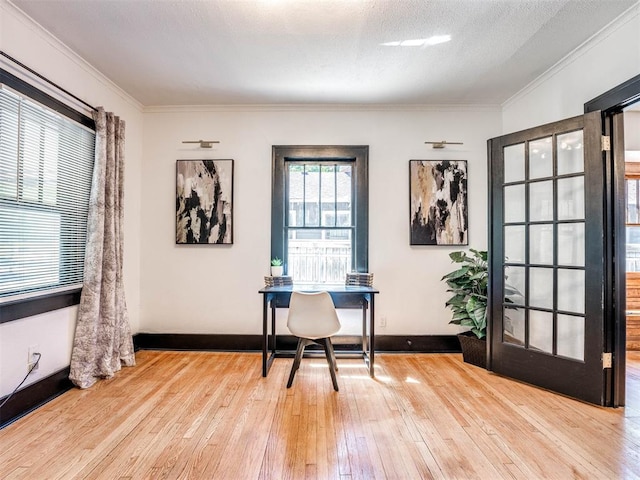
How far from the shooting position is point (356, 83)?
3109 millimetres

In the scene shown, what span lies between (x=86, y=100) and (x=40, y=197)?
39.8 inches

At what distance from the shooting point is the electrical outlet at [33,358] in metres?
2.30

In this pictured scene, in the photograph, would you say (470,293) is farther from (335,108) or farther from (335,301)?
(335,108)

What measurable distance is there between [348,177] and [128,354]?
2818 mm

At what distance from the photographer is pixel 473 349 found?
3.18 meters

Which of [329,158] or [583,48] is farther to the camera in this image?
[329,158]

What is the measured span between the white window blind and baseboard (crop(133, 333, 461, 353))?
1.19 meters

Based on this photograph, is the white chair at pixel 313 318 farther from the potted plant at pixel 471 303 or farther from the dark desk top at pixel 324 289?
the potted plant at pixel 471 303

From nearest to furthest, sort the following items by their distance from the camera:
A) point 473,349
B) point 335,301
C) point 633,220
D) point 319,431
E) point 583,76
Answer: point 319,431
point 583,76
point 335,301
point 473,349
point 633,220

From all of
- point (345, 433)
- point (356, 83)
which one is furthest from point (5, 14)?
point (345, 433)

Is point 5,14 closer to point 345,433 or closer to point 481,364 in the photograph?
point 345,433

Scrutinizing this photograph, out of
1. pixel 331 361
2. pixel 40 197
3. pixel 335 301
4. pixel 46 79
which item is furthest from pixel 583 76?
pixel 40 197

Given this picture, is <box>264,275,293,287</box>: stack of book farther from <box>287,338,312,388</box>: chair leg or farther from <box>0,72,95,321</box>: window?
<box>0,72,95,321</box>: window

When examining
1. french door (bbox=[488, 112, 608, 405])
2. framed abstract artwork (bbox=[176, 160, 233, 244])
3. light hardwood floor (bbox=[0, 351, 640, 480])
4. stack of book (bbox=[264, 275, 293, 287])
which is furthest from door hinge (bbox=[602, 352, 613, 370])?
framed abstract artwork (bbox=[176, 160, 233, 244])
